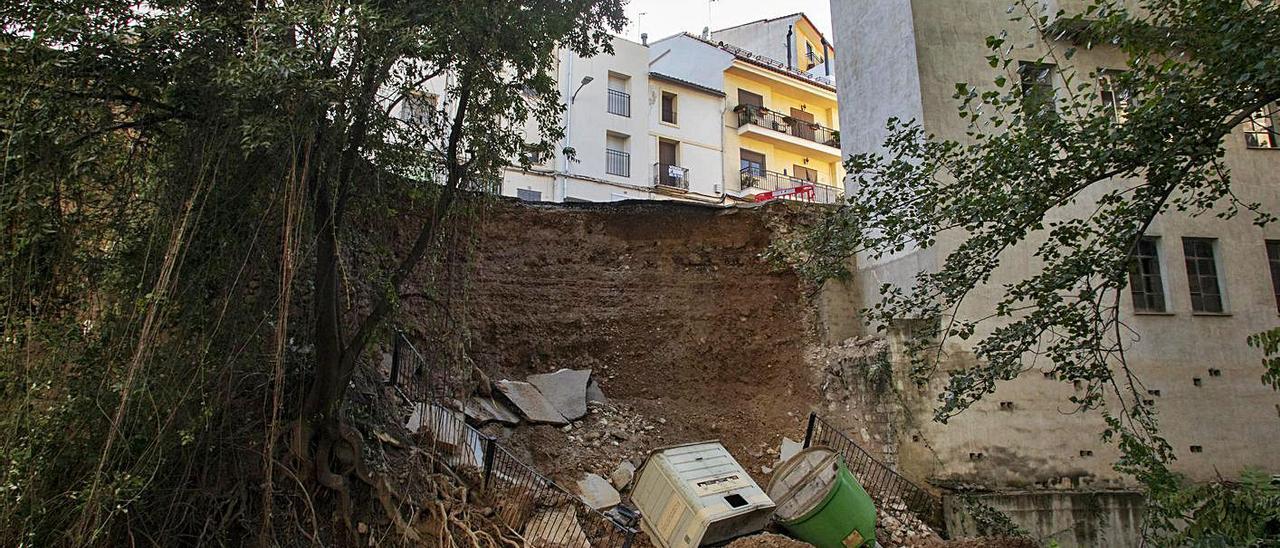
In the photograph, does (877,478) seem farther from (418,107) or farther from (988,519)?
(418,107)

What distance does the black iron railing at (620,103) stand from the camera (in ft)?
82.0

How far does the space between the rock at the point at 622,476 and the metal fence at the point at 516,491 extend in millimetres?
1065

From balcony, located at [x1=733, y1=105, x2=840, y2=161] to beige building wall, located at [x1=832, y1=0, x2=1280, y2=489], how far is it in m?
12.7

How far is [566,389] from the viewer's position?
1227 centimetres

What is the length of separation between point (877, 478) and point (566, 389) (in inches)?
191

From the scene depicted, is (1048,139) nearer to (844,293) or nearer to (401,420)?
(844,293)

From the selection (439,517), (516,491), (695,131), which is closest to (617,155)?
(695,131)

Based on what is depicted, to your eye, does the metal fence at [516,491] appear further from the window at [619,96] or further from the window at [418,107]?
the window at [619,96]

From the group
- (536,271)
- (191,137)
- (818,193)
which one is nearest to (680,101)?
(818,193)

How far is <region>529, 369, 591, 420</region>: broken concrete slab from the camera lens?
11930mm

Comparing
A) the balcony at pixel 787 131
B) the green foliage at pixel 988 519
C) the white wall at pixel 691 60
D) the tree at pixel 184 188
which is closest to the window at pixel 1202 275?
the green foliage at pixel 988 519

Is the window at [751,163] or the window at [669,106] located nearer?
the window at [669,106]

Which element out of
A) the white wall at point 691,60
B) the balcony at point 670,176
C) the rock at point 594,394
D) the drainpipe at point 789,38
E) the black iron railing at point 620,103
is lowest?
the rock at point 594,394

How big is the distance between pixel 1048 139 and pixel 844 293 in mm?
6164
